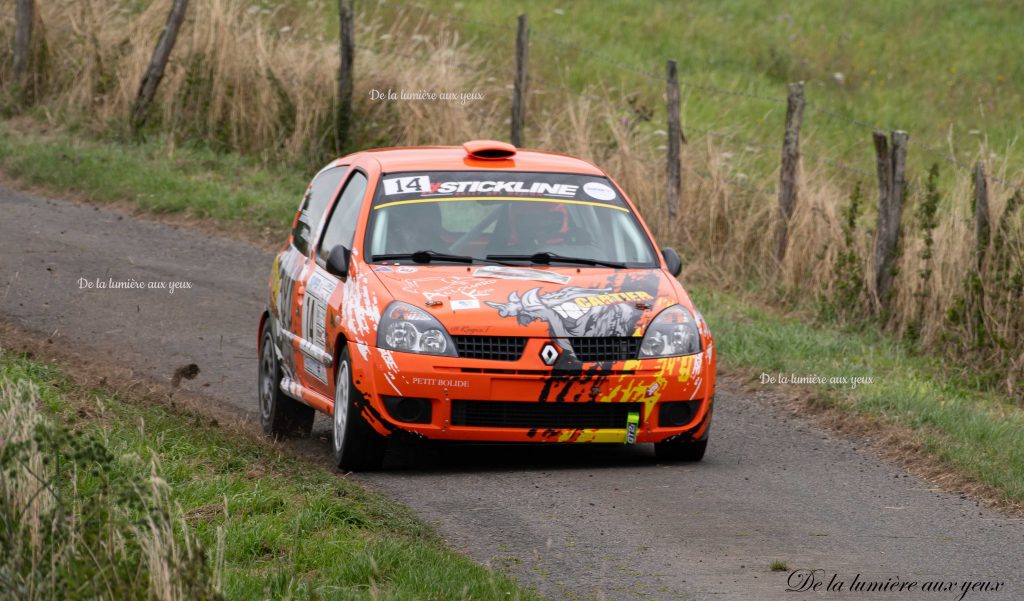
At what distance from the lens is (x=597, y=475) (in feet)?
27.8

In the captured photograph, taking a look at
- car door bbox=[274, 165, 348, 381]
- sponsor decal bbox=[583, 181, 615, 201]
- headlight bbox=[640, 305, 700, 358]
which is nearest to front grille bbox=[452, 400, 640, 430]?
headlight bbox=[640, 305, 700, 358]

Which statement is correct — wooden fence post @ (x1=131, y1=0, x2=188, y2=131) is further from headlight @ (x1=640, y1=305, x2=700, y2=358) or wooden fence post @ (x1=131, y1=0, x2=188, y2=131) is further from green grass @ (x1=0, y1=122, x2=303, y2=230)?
headlight @ (x1=640, y1=305, x2=700, y2=358)

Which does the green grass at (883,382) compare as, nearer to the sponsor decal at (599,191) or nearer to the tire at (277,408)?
the sponsor decal at (599,191)

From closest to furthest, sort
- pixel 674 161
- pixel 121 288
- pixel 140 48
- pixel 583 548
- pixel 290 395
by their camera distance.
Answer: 1. pixel 583 548
2. pixel 290 395
3. pixel 121 288
4. pixel 674 161
5. pixel 140 48

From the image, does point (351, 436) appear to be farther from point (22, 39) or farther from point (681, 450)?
point (22, 39)

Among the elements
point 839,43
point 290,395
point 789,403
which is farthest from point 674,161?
point 839,43

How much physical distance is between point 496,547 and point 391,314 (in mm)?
1741

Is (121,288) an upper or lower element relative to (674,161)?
lower

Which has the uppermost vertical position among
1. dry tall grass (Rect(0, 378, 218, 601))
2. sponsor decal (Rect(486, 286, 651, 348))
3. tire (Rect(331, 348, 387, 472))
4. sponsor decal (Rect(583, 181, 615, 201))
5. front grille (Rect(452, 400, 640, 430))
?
sponsor decal (Rect(583, 181, 615, 201))

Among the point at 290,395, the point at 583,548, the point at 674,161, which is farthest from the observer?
the point at 674,161

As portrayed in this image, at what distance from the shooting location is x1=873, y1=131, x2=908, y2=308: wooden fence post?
1337 centimetres

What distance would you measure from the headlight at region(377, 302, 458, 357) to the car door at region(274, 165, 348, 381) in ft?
4.59

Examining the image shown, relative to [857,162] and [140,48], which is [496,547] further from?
[857,162]

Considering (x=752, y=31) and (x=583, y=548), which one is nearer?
(x=583, y=548)
